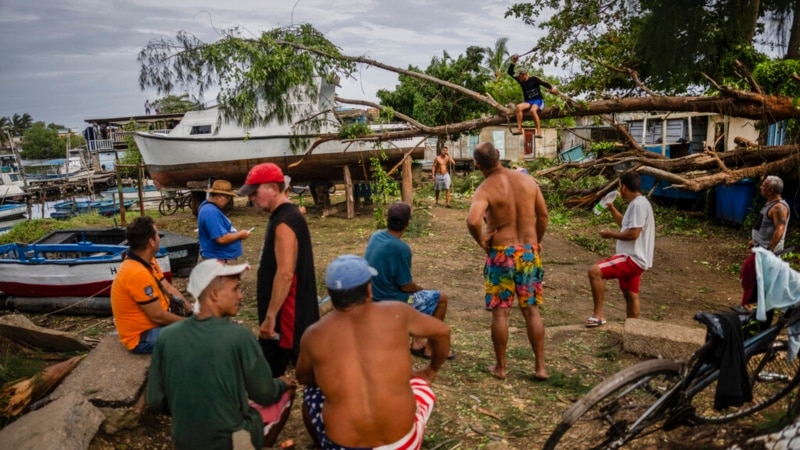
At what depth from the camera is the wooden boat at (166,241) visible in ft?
28.1

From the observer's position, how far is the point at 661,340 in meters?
4.46

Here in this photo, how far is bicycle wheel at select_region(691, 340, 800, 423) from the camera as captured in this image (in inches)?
124

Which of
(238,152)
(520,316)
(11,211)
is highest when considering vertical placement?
(238,152)

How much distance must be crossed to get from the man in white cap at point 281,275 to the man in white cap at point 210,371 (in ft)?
2.58

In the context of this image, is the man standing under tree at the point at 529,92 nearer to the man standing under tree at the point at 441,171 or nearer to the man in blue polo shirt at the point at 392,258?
the man in blue polo shirt at the point at 392,258

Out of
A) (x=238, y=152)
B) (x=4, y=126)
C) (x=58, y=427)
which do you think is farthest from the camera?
(x=4, y=126)

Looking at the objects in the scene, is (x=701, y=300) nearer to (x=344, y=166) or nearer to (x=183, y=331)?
(x=183, y=331)

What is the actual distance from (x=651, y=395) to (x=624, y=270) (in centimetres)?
239

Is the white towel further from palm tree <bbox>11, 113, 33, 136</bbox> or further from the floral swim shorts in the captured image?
palm tree <bbox>11, 113, 33, 136</bbox>

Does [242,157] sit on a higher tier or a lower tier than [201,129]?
lower

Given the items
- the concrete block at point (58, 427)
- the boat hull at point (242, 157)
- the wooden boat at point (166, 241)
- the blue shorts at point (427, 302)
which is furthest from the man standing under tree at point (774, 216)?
the boat hull at point (242, 157)

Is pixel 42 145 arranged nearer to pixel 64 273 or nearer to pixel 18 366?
pixel 64 273

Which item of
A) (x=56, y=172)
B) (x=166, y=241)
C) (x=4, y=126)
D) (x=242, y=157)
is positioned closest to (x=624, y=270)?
(x=166, y=241)

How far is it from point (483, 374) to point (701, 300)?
4585 millimetres
